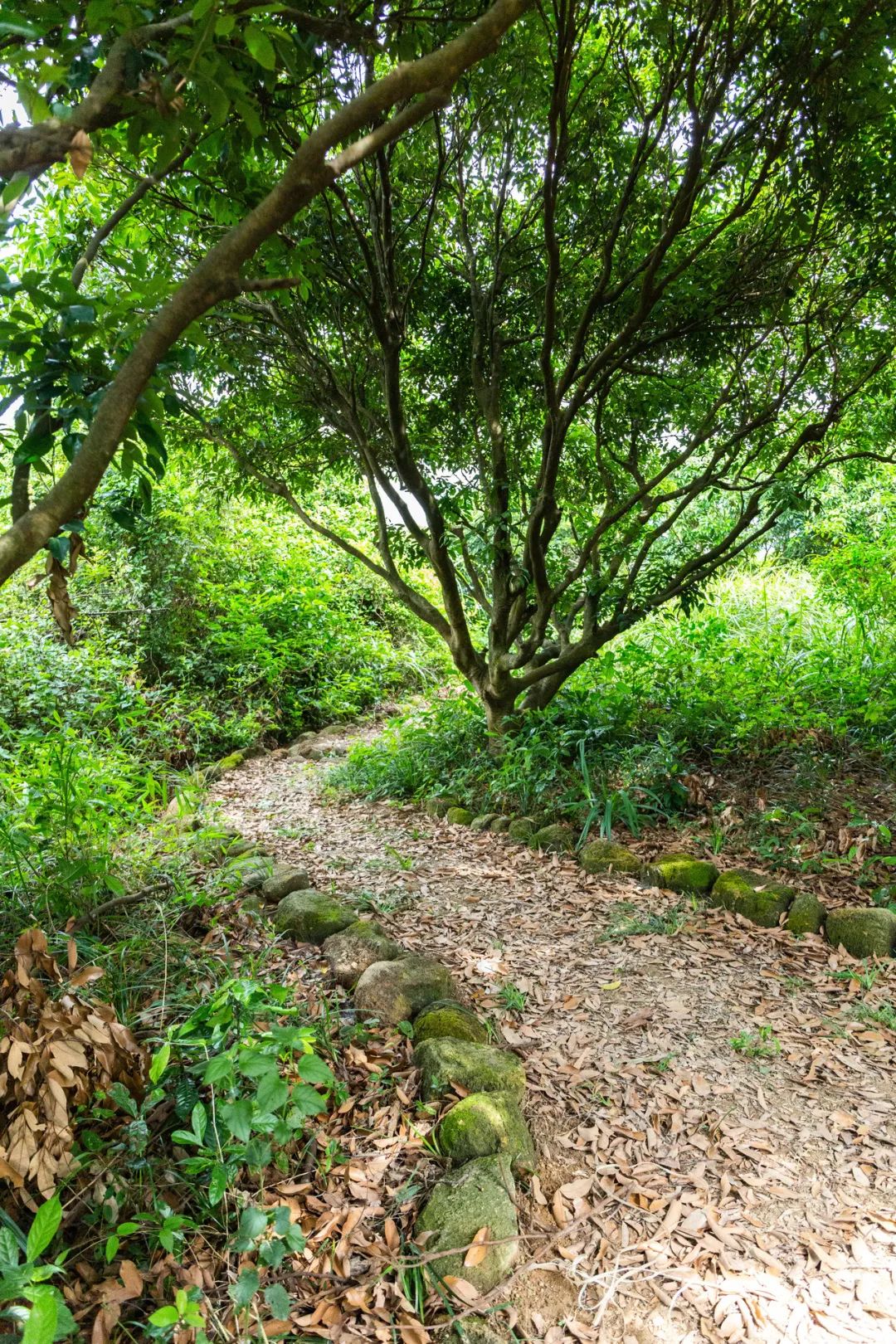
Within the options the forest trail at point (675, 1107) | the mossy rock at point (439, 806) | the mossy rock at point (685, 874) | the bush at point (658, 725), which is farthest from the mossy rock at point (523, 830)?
the mossy rock at point (685, 874)

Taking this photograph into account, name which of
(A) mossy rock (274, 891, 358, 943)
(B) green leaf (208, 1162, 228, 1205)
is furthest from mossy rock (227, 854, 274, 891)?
(B) green leaf (208, 1162, 228, 1205)

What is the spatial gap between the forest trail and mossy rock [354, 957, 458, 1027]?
234 mm

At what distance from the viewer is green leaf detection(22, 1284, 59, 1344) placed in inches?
41.9

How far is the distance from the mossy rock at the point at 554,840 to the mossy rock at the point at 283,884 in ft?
4.59

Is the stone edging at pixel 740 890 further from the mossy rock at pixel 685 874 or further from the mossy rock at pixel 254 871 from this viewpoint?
the mossy rock at pixel 254 871

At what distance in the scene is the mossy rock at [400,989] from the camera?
2.54 metres

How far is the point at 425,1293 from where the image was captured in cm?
169

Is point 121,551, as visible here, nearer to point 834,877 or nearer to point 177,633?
point 177,633

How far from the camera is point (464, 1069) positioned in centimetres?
227

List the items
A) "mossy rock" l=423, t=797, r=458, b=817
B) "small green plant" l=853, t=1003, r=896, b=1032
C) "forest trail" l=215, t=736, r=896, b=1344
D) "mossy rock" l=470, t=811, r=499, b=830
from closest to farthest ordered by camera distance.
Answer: "forest trail" l=215, t=736, r=896, b=1344
"small green plant" l=853, t=1003, r=896, b=1032
"mossy rock" l=470, t=811, r=499, b=830
"mossy rock" l=423, t=797, r=458, b=817


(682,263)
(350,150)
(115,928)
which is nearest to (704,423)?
(682,263)

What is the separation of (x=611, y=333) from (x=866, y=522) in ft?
20.3

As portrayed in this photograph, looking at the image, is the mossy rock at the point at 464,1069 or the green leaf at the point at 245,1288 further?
the mossy rock at the point at 464,1069

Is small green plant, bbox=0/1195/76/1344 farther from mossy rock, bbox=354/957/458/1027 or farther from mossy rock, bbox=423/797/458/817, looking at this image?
mossy rock, bbox=423/797/458/817
